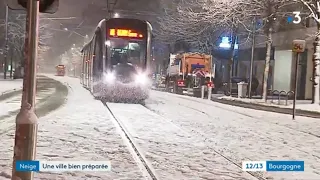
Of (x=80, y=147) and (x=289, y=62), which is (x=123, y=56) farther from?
(x=289, y=62)

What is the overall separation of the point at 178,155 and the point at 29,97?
4.49 m

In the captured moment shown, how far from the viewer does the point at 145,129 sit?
44.2 ft

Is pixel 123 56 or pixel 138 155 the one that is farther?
pixel 123 56

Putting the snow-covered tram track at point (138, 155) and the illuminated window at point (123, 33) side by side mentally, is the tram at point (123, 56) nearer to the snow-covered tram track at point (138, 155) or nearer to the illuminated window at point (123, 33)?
the illuminated window at point (123, 33)

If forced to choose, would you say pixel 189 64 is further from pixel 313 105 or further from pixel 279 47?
pixel 313 105

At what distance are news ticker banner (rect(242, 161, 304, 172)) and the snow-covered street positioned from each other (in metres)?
0.13

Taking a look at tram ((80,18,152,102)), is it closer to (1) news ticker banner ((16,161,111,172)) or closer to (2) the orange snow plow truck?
(1) news ticker banner ((16,161,111,172))

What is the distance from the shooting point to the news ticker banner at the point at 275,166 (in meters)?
7.55

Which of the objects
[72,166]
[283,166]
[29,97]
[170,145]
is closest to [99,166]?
[72,166]

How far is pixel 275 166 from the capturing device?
25.0 feet

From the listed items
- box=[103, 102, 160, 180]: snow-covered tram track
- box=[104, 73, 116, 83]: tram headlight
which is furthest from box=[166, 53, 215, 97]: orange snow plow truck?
box=[103, 102, 160, 180]: snow-covered tram track

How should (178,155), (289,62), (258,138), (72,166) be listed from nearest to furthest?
(72,166)
(178,155)
(258,138)
(289,62)

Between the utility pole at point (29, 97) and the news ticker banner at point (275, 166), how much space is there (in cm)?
Result: 359

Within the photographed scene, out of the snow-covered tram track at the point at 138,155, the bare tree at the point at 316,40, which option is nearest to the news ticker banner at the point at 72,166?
the snow-covered tram track at the point at 138,155
